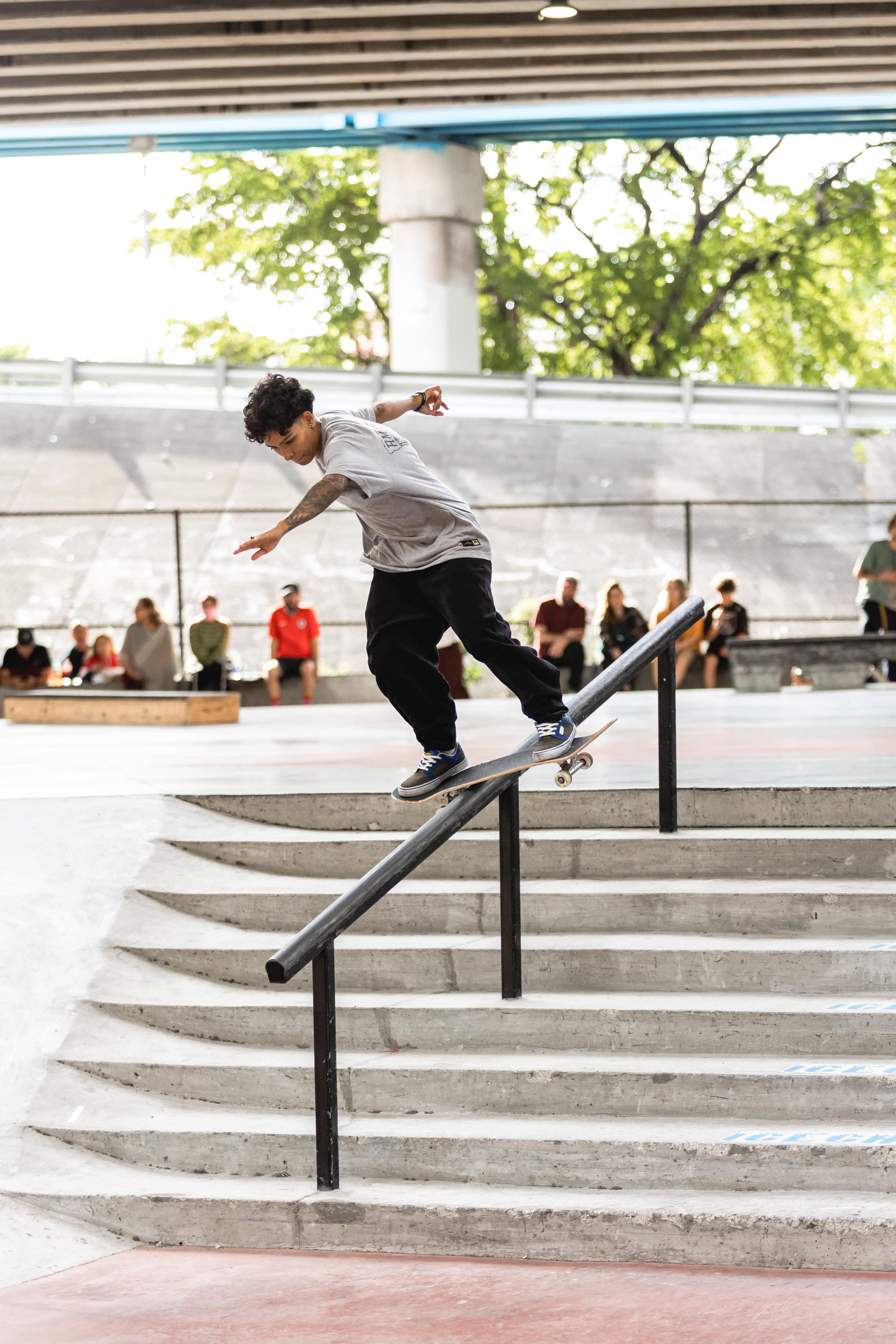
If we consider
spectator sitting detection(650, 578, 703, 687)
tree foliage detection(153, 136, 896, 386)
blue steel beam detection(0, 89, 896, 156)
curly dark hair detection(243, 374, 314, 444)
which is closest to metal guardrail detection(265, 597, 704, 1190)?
curly dark hair detection(243, 374, 314, 444)

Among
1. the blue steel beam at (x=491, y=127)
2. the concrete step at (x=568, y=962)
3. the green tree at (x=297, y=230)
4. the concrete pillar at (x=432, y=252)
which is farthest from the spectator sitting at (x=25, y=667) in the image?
the green tree at (x=297, y=230)

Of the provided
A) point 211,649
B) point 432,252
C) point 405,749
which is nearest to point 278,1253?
point 405,749

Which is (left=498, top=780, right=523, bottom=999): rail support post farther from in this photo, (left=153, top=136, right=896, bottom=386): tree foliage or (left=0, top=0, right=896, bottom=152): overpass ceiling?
(left=153, top=136, right=896, bottom=386): tree foliage

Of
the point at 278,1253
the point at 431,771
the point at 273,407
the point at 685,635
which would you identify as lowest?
the point at 278,1253

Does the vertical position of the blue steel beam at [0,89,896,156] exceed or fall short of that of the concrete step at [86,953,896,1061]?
it exceeds it

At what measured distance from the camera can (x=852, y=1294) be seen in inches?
149

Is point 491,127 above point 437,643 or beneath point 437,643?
above

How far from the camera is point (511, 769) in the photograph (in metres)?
5.23

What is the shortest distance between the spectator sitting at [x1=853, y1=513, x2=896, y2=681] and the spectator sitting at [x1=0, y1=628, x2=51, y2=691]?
28.2 feet

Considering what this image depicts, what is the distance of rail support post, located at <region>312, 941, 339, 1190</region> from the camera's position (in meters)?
4.45

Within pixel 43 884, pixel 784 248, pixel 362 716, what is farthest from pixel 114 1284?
pixel 784 248

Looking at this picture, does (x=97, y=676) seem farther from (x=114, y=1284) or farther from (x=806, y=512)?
(x=114, y=1284)

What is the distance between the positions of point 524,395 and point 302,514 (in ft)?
71.6

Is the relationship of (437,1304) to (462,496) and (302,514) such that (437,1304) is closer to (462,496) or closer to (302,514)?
(302,514)
